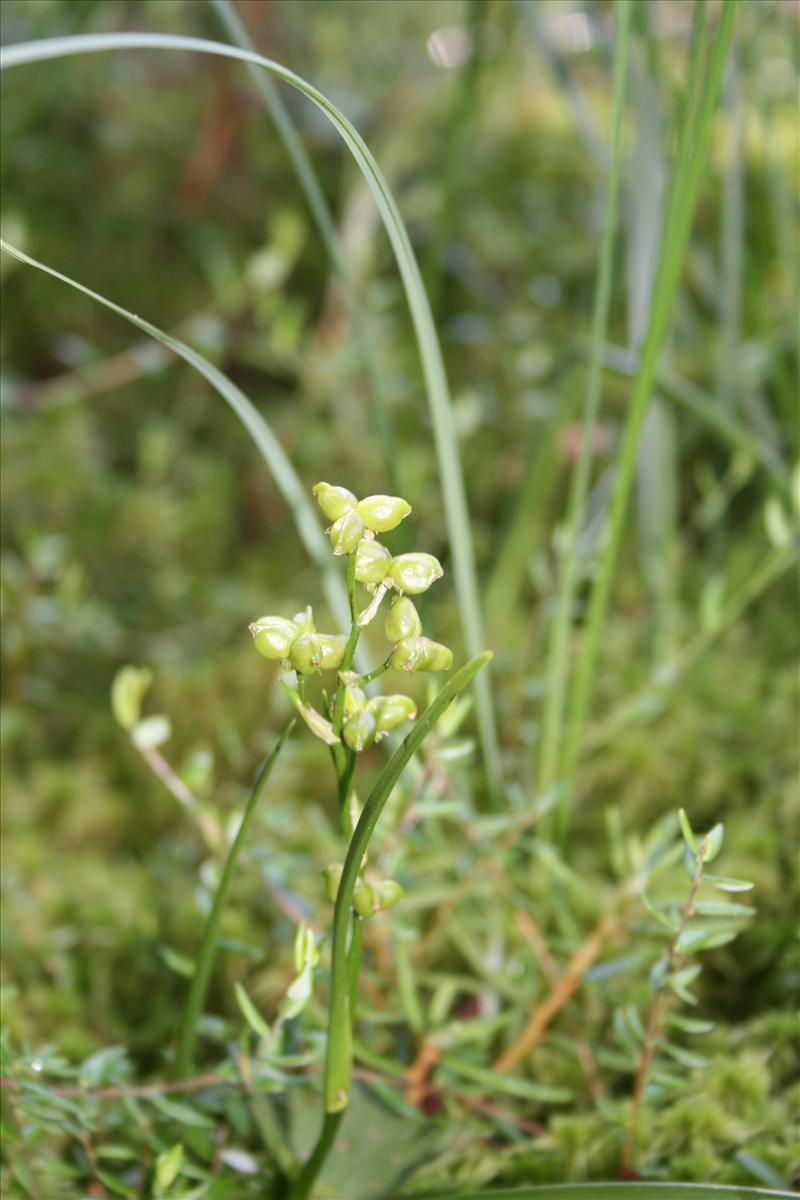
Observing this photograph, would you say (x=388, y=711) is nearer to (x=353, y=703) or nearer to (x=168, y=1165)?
Result: (x=353, y=703)

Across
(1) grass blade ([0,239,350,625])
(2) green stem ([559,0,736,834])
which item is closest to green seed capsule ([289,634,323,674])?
(1) grass blade ([0,239,350,625])

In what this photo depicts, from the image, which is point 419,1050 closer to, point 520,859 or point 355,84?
point 520,859

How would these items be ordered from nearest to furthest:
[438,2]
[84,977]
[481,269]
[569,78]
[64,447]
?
[84,977], [569,78], [64,447], [481,269], [438,2]

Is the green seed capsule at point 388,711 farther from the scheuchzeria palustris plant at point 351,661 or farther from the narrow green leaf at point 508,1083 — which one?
the narrow green leaf at point 508,1083

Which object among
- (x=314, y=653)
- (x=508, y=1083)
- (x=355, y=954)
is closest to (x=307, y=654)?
(x=314, y=653)

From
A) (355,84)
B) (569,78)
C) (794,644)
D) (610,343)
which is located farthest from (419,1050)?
(355,84)

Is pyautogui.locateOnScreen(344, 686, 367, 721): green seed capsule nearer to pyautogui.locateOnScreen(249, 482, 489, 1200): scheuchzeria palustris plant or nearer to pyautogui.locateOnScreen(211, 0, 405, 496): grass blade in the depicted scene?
pyautogui.locateOnScreen(249, 482, 489, 1200): scheuchzeria palustris plant
